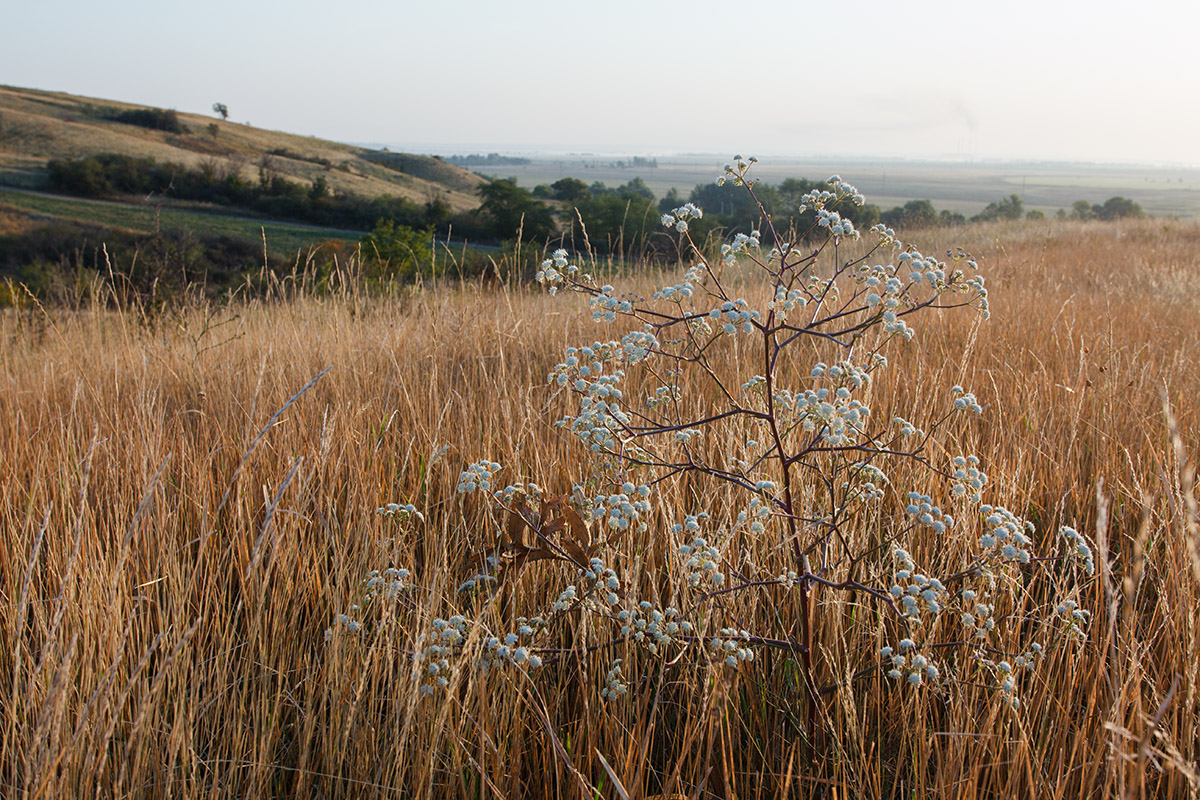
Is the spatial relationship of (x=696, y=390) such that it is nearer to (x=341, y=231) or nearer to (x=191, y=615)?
(x=191, y=615)

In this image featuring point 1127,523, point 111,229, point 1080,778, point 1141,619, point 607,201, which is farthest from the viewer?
point 111,229

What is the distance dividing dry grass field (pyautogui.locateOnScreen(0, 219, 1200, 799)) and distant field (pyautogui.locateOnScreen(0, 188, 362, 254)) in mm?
32437

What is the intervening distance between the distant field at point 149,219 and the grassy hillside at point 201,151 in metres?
5.00

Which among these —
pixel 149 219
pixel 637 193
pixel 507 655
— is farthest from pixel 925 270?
pixel 149 219

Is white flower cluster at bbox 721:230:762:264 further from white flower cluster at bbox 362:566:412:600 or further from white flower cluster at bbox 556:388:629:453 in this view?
white flower cluster at bbox 362:566:412:600

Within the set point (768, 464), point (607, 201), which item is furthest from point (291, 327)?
point (607, 201)

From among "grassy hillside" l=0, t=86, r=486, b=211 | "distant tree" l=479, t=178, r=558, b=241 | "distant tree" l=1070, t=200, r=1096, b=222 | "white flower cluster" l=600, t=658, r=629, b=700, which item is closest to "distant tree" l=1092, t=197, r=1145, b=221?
"distant tree" l=1070, t=200, r=1096, b=222

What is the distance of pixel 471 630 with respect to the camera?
1.33 metres

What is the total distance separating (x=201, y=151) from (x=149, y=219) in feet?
57.6

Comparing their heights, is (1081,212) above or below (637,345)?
above

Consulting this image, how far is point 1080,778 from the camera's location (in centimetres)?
130

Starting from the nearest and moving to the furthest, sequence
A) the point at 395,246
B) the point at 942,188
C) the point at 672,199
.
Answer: the point at 395,246 → the point at 672,199 → the point at 942,188

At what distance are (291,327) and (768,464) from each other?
3.71m

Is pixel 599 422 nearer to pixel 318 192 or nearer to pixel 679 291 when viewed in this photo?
pixel 679 291
